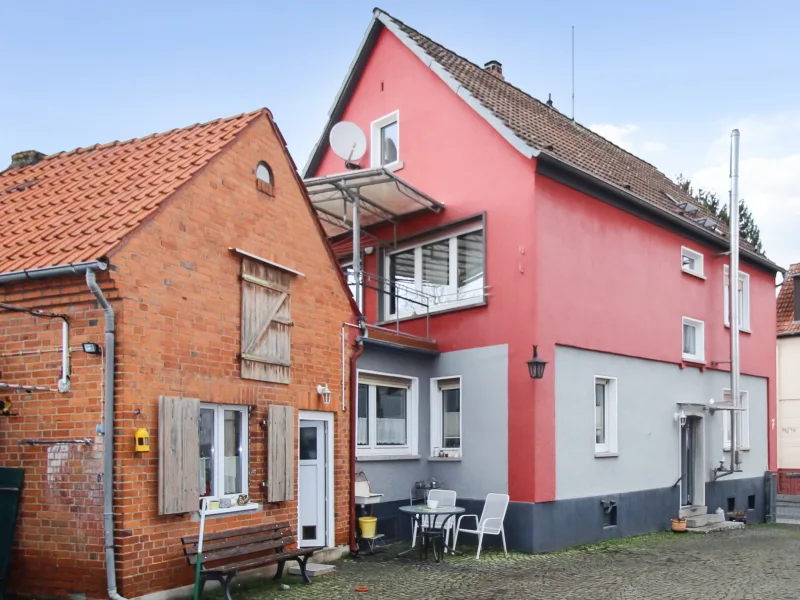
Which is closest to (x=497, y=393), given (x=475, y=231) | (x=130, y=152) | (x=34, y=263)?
(x=475, y=231)

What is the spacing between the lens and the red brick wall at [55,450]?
355 inches

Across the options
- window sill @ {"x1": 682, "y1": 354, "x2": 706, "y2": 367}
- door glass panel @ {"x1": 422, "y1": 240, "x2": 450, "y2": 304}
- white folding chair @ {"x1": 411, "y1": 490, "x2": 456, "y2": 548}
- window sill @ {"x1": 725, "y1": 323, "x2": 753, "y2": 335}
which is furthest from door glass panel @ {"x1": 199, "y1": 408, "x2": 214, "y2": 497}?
window sill @ {"x1": 725, "y1": 323, "x2": 753, "y2": 335}

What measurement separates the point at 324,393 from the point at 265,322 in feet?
5.46

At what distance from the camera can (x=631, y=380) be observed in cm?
1661

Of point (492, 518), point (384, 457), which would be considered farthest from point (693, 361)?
point (384, 457)

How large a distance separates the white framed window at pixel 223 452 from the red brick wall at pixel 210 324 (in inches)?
6.0

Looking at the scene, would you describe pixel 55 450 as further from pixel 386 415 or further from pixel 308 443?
pixel 386 415

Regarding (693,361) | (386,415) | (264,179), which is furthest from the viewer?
(693,361)

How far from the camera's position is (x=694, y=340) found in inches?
758

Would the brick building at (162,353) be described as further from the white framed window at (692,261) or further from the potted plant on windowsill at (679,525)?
the white framed window at (692,261)

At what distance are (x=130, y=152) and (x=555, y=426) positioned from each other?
7.91 metres

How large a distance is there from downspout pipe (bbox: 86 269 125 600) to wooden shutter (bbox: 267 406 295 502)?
8.39 ft

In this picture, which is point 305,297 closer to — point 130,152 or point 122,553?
point 130,152

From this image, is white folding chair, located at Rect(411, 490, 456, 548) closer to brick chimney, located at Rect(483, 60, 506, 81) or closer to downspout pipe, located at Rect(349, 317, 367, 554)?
downspout pipe, located at Rect(349, 317, 367, 554)
